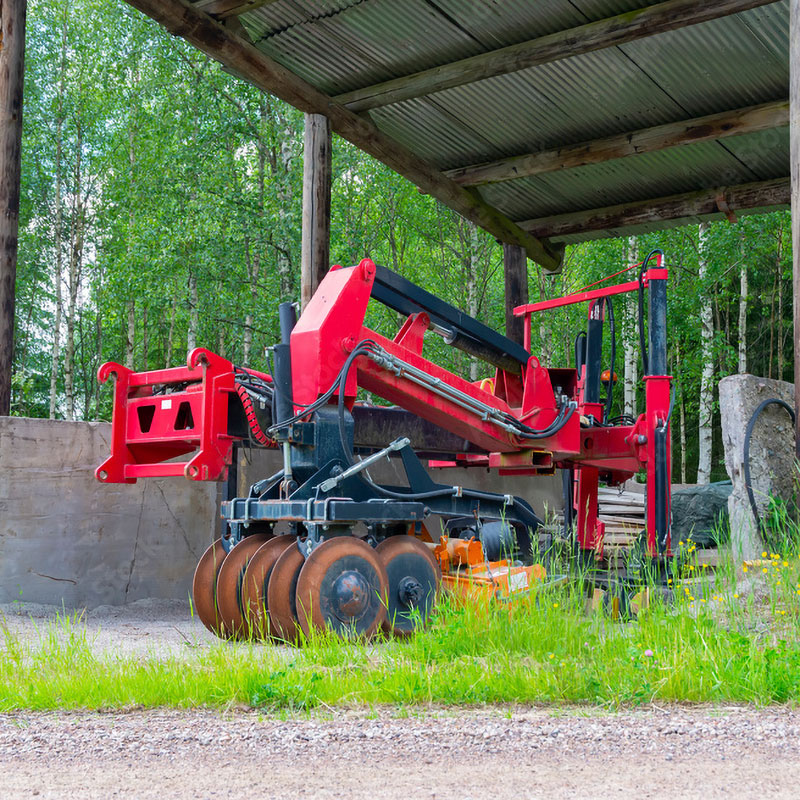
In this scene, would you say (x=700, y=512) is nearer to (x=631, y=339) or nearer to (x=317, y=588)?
(x=317, y=588)

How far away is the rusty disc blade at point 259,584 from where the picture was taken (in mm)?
5359

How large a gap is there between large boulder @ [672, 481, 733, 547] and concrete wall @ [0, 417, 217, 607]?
230 inches

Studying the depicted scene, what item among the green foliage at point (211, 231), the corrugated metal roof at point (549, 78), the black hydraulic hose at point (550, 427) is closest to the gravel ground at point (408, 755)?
the black hydraulic hose at point (550, 427)

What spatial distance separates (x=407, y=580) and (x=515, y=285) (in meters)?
6.52

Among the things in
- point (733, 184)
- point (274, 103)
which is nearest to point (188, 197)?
point (274, 103)

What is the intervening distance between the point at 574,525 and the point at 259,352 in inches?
603

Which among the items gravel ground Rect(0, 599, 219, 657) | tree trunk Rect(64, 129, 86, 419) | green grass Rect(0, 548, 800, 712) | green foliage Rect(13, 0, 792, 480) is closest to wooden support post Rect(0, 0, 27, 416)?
gravel ground Rect(0, 599, 219, 657)

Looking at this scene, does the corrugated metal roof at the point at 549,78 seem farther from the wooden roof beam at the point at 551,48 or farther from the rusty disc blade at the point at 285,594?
the rusty disc blade at the point at 285,594

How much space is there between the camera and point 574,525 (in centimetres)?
890

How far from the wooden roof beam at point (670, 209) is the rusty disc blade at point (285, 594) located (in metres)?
7.51

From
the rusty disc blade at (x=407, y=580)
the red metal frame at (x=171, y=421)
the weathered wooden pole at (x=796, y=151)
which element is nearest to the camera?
the rusty disc blade at (x=407, y=580)

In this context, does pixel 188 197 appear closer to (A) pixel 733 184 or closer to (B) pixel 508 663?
(A) pixel 733 184

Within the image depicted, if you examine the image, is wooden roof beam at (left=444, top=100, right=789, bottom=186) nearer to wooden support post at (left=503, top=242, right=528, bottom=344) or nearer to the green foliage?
wooden support post at (left=503, top=242, right=528, bottom=344)

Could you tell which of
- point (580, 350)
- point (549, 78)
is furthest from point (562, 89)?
point (580, 350)
